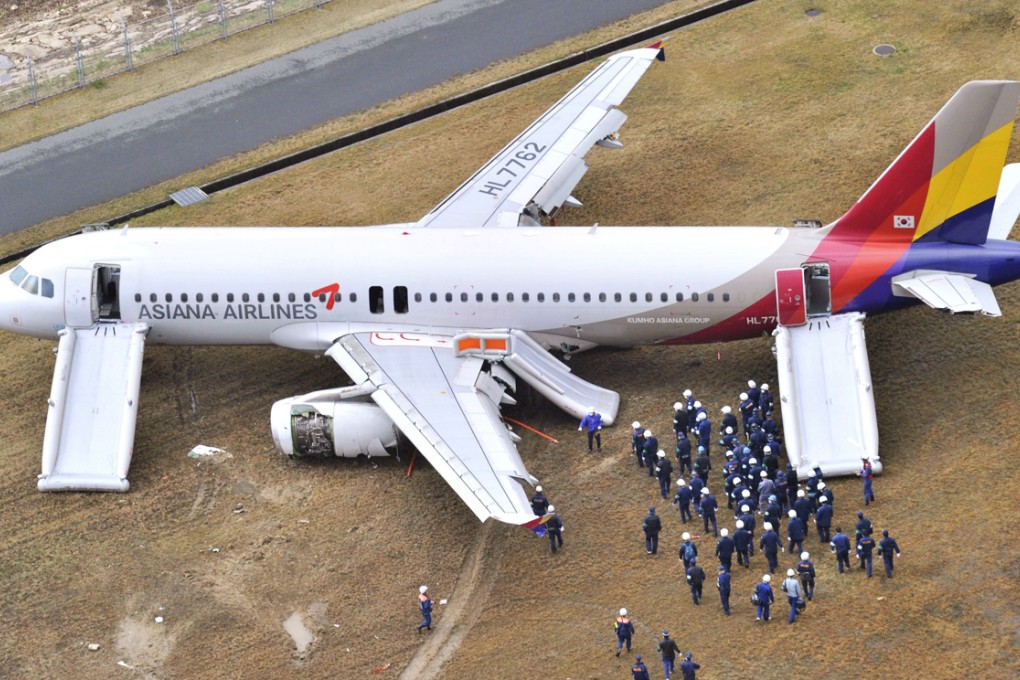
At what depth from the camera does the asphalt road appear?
69938mm

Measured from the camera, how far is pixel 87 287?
5412 cm

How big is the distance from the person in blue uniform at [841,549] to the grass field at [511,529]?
1.53 feet

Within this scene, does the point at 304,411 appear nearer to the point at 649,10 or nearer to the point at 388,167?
the point at 388,167

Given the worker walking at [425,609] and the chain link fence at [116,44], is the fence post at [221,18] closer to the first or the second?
the chain link fence at [116,44]

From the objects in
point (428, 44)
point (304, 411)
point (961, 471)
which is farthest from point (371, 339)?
point (428, 44)

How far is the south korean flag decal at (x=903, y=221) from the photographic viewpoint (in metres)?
52.4

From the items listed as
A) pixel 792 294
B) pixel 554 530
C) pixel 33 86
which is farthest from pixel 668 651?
pixel 33 86

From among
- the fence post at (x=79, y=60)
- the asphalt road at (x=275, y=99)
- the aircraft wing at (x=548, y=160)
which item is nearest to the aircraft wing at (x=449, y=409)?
A: the aircraft wing at (x=548, y=160)

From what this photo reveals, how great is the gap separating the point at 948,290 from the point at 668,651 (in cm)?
1777

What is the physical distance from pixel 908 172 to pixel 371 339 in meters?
18.9

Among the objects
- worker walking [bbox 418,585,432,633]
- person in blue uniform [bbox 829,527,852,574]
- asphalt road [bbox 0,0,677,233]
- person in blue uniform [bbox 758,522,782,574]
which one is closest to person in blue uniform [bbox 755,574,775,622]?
person in blue uniform [bbox 758,522,782,574]

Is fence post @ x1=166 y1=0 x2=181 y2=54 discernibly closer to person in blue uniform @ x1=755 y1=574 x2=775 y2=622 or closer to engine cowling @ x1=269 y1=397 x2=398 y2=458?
engine cowling @ x1=269 y1=397 x2=398 y2=458

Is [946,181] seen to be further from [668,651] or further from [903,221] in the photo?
[668,651]

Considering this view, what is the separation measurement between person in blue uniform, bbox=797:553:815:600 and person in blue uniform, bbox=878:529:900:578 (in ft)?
6.87
